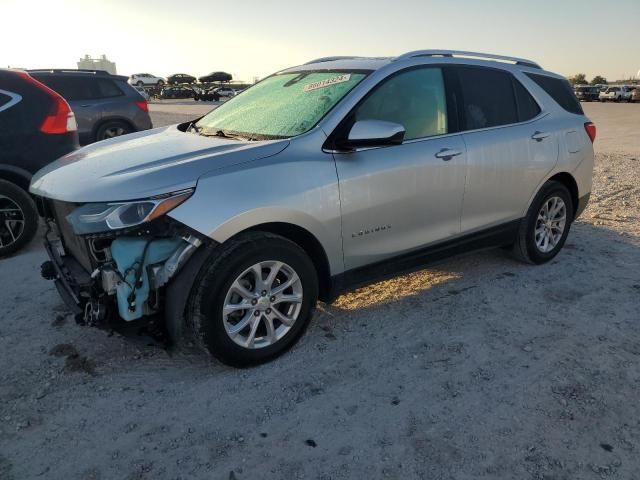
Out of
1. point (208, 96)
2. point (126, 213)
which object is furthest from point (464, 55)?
point (208, 96)

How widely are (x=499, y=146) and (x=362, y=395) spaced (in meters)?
2.35

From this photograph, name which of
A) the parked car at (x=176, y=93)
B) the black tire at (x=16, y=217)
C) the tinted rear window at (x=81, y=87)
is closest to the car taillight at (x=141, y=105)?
the tinted rear window at (x=81, y=87)

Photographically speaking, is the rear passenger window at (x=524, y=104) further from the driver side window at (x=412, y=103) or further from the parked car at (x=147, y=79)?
the parked car at (x=147, y=79)

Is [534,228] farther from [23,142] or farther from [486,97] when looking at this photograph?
[23,142]

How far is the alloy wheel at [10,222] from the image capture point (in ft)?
16.4

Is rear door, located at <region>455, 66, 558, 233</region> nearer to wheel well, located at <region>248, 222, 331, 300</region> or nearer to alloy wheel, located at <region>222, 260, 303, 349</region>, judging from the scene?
wheel well, located at <region>248, 222, 331, 300</region>

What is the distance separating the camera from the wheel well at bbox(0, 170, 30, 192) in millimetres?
5066

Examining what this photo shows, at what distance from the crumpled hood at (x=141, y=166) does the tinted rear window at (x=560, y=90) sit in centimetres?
279

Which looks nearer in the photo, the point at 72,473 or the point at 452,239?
the point at 72,473

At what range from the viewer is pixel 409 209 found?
141 inches

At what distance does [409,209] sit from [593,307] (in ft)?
5.46

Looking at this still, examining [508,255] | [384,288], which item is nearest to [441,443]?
[384,288]

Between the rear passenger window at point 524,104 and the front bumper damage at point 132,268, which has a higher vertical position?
the rear passenger window at point 524,104

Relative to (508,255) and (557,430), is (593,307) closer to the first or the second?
(508,255)
